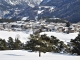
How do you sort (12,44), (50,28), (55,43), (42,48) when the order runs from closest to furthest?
(42,48), (55,43), (12,44), (50,28)

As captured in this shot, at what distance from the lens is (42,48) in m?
37.5

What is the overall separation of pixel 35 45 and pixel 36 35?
1.61 m

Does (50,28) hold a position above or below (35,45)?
above

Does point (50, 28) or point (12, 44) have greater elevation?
point (50, 28)

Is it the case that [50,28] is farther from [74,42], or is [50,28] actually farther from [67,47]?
[74,42]

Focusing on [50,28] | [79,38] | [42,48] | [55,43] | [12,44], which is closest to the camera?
[42,48]

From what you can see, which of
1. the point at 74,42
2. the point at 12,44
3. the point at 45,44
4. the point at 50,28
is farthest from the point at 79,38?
the point at 50,28

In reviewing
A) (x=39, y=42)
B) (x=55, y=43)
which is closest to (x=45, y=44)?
(x=39, y=42)

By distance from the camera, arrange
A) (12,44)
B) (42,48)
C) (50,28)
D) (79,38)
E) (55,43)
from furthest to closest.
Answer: (50,28) < (12,44) < (55,43) < (79,38) < (42,48)

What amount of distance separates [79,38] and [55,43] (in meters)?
11.6

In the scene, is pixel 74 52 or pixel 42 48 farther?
pixel 74 52

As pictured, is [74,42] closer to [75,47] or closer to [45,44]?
[75,47]

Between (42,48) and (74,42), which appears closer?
(42,48)

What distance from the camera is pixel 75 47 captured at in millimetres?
48000
